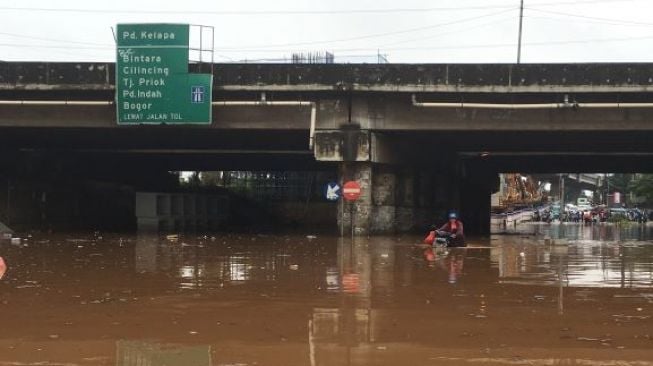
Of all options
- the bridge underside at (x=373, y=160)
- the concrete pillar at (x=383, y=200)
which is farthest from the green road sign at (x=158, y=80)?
the concrete pillar at (x=383, y=200)

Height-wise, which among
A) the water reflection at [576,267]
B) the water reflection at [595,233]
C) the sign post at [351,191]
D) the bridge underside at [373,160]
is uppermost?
the bridge underside at [373,160]

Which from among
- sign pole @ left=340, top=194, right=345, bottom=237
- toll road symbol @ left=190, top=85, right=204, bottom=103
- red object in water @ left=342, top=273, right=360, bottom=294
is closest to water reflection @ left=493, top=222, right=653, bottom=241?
sign pole @ left=340, top=194, right=345, bottom=237

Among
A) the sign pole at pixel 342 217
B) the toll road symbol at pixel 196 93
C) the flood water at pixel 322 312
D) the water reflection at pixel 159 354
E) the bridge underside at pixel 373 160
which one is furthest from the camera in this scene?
the bridge underside at pixel 373 160

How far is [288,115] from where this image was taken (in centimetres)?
2742

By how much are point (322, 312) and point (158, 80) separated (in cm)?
2006

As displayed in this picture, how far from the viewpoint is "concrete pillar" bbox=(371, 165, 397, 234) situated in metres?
27.7

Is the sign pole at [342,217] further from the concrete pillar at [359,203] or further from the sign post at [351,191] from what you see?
the sign post at [351,191]

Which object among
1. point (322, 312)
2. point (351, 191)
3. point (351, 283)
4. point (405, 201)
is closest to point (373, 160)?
point (351, 191)

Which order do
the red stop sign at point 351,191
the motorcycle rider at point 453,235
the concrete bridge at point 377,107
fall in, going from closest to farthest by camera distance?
the motorcycle rider at point 453,235, the concrete bridge at point 377,107, the red stop sign at point 351,191

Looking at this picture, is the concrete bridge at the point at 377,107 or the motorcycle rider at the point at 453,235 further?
the concrete bridge at the point at 377,107

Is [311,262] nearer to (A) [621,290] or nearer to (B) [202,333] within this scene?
(A) [621,290]

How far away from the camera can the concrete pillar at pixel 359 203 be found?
26.9 metres

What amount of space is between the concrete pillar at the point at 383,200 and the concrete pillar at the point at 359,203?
55 cm

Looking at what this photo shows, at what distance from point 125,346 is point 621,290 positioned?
25.2 feet
